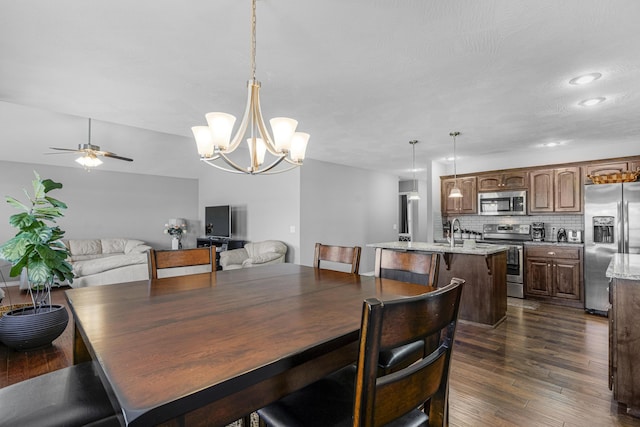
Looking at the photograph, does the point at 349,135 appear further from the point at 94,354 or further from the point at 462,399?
the point at 94,354

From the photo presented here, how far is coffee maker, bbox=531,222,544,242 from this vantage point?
5.04 metres

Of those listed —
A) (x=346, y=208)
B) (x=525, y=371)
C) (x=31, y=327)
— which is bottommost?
(x=525, y=371)

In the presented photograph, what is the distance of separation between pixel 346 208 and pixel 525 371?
4170 mm

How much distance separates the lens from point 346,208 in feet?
20.7

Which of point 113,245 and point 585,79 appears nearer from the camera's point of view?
point 585,79

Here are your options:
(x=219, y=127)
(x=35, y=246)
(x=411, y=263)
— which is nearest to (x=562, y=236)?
(x=411, y=263)

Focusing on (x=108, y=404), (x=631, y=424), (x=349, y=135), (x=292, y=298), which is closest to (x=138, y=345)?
(x=108, y=404)

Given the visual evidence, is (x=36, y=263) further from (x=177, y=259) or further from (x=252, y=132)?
(x=252, y=132)

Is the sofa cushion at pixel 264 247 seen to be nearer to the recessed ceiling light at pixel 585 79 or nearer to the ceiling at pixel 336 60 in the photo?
the ceiling at pixel 336 60

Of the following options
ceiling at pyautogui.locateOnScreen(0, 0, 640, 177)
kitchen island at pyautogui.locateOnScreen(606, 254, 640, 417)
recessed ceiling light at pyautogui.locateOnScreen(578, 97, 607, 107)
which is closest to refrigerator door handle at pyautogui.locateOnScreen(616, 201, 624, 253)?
ceiling at pyautogui.locateOnScreen(0, 0, 640, 177)

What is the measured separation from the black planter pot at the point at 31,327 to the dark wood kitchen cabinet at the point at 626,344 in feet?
14.6

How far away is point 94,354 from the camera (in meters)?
0.83

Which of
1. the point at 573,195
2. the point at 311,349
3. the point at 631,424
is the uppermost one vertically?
the point at 573,195

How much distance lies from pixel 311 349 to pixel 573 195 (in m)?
5.40
